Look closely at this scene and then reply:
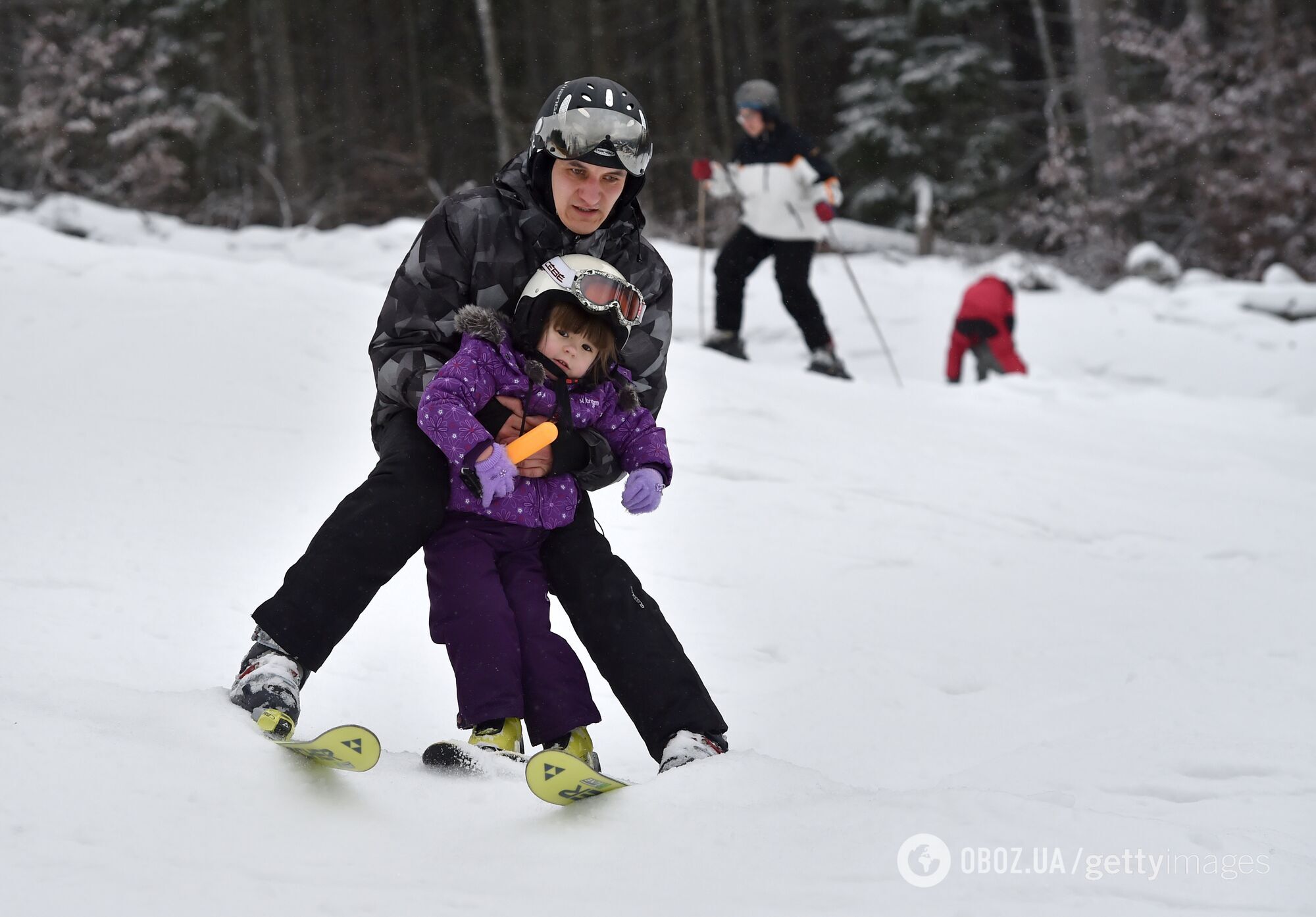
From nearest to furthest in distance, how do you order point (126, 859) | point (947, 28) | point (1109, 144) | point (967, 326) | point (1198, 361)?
point (126, 859) < point (967, 326) < point (1198, 361) < point (1109, 144) < point (947, 28)

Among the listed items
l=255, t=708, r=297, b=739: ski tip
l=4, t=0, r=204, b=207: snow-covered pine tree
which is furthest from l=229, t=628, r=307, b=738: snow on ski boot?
l=4, t=0, r=204, b=207: snow-covered pine tree

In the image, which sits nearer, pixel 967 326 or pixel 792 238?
pixel 792 238

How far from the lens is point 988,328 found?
9102 mm

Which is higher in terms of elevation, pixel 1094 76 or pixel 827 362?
pixel 1094 76

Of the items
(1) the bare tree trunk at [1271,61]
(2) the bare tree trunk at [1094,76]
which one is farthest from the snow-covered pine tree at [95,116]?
(1) the bare tree trunk at [1271,61]

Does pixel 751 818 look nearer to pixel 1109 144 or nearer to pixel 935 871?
pixel 935 871

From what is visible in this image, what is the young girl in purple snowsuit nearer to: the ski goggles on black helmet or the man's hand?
the man's hand

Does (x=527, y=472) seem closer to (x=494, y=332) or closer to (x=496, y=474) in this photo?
(x=496, y=474)

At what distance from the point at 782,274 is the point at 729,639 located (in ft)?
14.7

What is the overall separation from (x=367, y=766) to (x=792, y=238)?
631 centimetres

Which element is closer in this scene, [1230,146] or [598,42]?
[1230,146]

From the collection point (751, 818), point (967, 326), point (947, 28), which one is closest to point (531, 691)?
point (751, 818)

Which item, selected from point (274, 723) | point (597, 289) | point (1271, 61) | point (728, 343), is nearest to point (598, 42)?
point (1271, 61)

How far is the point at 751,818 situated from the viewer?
6.90ft
